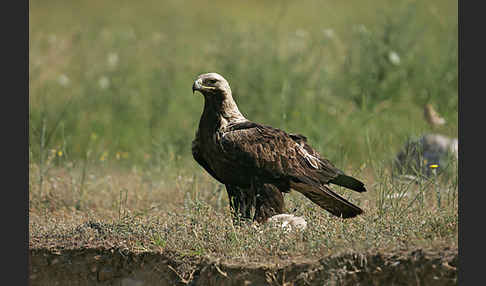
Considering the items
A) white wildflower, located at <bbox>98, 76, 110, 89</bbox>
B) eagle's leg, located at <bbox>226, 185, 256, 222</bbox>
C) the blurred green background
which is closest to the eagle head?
eagle's leg, located at <bbox>226, 185, 256, 222</bbox>

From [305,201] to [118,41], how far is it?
20.5 feet

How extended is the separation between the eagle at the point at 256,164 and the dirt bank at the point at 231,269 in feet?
2.35

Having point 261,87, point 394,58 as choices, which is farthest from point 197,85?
point 394,58

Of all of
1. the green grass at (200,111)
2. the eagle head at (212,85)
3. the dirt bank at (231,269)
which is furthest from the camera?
the eagle head at (212,85)

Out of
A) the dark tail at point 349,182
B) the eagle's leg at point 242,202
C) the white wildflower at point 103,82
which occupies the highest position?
the white wildflower at point 103,82

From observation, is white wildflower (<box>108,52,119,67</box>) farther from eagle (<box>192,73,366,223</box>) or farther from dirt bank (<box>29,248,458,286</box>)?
dirt bank (<box>29,248,458,286</box>)

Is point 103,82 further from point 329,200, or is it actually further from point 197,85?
point 329,200

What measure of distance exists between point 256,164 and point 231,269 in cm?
100

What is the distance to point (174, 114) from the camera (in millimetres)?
9867

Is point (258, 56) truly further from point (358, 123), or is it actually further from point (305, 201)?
point (305, 201)

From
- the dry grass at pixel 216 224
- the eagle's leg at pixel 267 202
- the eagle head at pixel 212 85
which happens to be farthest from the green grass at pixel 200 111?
the eagle head at pixel 212 85

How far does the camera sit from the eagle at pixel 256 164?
5.28 meters

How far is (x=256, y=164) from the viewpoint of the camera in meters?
5.27

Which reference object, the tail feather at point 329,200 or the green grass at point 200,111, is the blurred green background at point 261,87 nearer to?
the green grass at point 200,111
